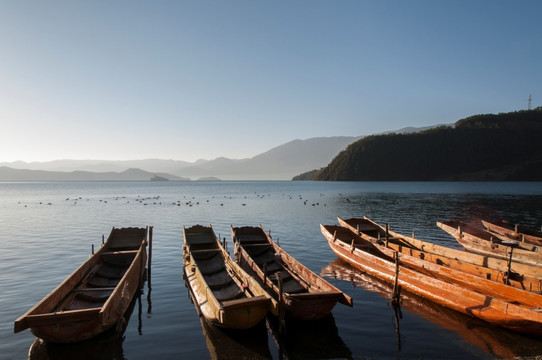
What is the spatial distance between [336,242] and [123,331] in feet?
47.7

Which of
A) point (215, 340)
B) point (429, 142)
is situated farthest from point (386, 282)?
point (429, 142)

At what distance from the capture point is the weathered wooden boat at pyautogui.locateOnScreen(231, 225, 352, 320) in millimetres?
12055

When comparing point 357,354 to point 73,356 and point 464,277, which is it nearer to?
point 464,277

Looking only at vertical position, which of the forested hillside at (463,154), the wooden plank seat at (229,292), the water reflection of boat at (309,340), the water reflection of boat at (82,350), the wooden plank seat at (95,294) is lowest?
the water reflection of boat at (309,340)

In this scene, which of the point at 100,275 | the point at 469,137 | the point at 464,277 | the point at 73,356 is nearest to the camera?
the point at 73,356

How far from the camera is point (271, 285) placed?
48.0 ft

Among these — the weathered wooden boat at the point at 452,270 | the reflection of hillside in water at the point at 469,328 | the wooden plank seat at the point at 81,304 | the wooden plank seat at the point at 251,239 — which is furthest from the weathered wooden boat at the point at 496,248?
the wooden plank seat at the point at 81,304

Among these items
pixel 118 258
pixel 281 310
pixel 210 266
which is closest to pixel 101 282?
pixel 118 258

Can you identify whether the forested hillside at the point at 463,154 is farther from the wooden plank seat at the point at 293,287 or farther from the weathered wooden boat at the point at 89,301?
the weathered wooden boat at the point at 89,301

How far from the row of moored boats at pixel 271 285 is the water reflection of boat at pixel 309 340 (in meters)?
0.74

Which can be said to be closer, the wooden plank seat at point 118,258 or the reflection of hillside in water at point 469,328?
the reflection of hillside in water at point 469,328

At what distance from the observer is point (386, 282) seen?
18.1 m

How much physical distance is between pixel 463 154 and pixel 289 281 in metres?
192

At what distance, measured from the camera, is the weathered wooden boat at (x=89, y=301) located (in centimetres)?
1038
